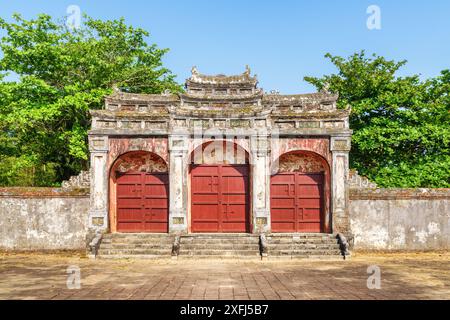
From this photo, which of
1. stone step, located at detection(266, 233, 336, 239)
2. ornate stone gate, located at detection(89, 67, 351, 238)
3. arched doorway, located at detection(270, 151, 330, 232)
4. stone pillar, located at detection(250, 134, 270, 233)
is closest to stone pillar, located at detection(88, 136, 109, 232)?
ornate stone gate, located at detection(89, 67, 351, 238)

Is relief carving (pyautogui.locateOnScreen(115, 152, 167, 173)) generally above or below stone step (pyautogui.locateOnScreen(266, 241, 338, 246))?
above

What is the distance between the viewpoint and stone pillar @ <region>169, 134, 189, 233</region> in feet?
53.1

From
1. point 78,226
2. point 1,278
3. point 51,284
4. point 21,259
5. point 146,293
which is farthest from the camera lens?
point 78,226

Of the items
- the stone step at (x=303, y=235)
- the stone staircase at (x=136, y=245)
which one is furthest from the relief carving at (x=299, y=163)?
the stone staircase at (x=136, y=245)

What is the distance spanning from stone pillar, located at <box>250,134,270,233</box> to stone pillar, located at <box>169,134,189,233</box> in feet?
8.41

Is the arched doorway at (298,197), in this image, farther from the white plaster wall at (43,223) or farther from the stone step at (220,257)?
the white plaster wall at (43,223)

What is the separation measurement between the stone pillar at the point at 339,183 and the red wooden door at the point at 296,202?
34.2 inches

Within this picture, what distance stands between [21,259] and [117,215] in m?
3.75

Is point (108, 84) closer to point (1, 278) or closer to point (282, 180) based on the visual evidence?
point (282, 180)

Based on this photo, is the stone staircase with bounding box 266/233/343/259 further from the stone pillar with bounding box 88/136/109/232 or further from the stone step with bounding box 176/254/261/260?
the stone pillar with bounding box 88/136/109/232

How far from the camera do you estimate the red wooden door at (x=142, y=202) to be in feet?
56.2

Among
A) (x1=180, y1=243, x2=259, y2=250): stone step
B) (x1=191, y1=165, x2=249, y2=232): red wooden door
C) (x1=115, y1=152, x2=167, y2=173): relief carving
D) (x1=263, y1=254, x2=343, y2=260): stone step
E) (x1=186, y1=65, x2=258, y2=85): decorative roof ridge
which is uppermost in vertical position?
(x1=186, y1=65, x2=258, y2=85): decorative roof ridge

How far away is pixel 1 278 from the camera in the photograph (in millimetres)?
10844
